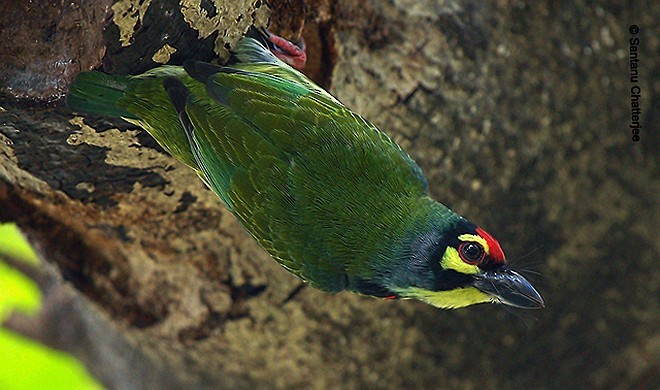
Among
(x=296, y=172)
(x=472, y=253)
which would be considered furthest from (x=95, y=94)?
(x=472, y=253)

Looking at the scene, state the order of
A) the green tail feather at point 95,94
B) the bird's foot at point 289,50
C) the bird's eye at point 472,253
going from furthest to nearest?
the bird's foot at point 289,50, the bird's eye at point 472,253, the green tail feather at point 95,94

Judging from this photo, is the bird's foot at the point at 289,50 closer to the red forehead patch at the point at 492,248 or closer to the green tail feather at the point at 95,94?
the green tail feather at the point at 95,94

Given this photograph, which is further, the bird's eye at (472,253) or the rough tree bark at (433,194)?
the rough tree bark at (433,194)

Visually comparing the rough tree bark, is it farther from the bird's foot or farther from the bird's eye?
the bird's eye

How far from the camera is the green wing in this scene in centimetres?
257

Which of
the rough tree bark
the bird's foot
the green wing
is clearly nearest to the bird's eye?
the green wing

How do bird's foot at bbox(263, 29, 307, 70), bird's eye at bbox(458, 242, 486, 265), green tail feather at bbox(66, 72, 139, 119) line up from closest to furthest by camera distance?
1. green tail feather at bbox(66, 72, 139, 119)
2. bird's eye at bbox(458, 242, 486, 265)
3. bird's foot at bbox(263, 29, 307, 70)

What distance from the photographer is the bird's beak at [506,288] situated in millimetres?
2500

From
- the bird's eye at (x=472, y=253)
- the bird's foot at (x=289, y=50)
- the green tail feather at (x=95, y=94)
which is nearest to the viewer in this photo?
the green tail feather at (x=95, y=94)

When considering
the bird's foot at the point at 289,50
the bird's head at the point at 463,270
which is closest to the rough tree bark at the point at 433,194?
the bird's foot at the point at 289,50

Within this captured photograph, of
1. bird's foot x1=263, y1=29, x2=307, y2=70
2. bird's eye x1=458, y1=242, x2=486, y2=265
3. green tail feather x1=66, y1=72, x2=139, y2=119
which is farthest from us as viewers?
bird's foot x1=263, y1=29, x2=307, y2=70

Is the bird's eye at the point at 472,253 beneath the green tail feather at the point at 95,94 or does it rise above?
above

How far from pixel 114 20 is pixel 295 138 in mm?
695

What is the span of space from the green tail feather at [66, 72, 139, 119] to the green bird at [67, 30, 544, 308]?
83mm
